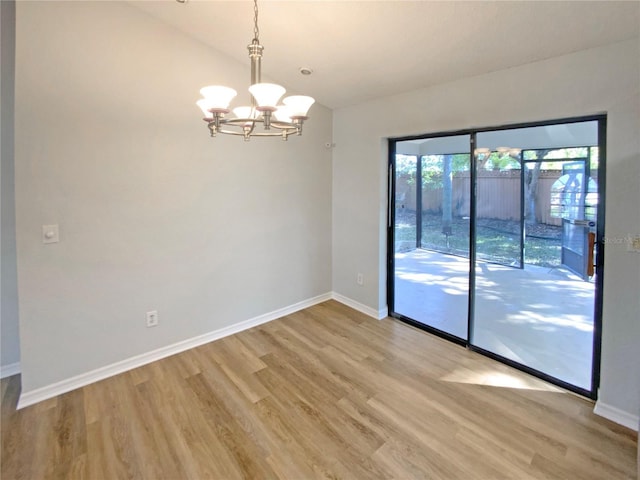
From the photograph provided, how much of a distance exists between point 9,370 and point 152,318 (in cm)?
116

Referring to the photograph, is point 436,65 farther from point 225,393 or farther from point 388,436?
point 225,393

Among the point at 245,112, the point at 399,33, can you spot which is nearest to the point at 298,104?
the point at 245,112

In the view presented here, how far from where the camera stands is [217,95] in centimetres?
156

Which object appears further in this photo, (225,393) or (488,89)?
(488,89)

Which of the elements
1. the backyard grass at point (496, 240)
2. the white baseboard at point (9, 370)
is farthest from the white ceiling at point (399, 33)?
the white baseboard at point (9, 370)

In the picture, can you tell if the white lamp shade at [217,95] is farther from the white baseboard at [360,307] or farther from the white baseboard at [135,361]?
the white baseboard at [360,307]

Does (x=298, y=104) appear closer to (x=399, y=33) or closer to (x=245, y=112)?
(x=245, y=112)

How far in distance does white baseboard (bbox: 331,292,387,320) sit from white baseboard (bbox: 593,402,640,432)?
6.45 feet

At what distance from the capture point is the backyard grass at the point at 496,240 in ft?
8.54

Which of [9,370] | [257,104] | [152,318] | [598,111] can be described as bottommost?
[9,370]

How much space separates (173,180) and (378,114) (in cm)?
217

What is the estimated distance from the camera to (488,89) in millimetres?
2617

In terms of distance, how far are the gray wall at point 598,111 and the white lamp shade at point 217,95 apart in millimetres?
2092

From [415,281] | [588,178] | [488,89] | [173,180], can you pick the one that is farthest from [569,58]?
[173,180]
